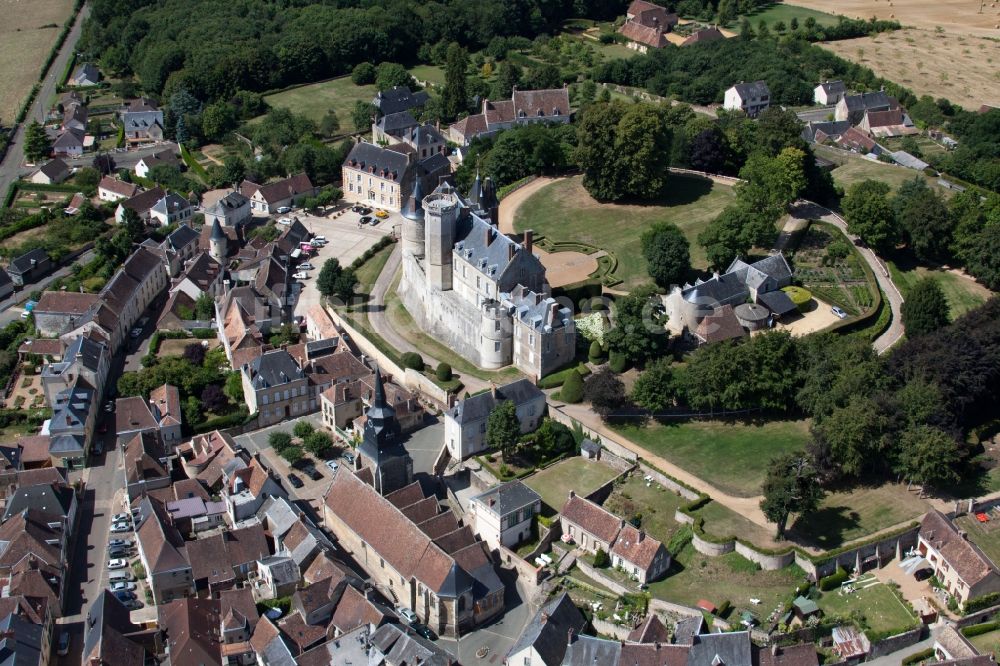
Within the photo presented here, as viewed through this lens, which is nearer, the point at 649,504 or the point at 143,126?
the point at 649,504

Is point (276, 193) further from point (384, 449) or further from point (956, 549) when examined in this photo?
point (956, 549)

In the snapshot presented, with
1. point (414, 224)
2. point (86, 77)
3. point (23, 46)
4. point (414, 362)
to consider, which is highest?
point (414, 224)

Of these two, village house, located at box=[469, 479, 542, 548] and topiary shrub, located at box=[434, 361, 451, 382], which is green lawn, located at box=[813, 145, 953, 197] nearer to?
topiary shrub, located at box=[434, 361, 451, 382]

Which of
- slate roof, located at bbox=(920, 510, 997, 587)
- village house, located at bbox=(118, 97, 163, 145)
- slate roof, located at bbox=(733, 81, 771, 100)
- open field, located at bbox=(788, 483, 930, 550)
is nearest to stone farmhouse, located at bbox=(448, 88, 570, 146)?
slate roof, located at bbox=(733, 81, 771, 100)

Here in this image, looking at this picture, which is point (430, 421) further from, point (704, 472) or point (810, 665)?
point (810, 665)

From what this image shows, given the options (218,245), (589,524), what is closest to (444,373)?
(589,524)

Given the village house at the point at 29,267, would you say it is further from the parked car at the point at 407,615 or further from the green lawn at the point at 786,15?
the green lawn at the point at 786,15

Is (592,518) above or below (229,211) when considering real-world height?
above

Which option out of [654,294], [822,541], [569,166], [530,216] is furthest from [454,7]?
[822,541]
